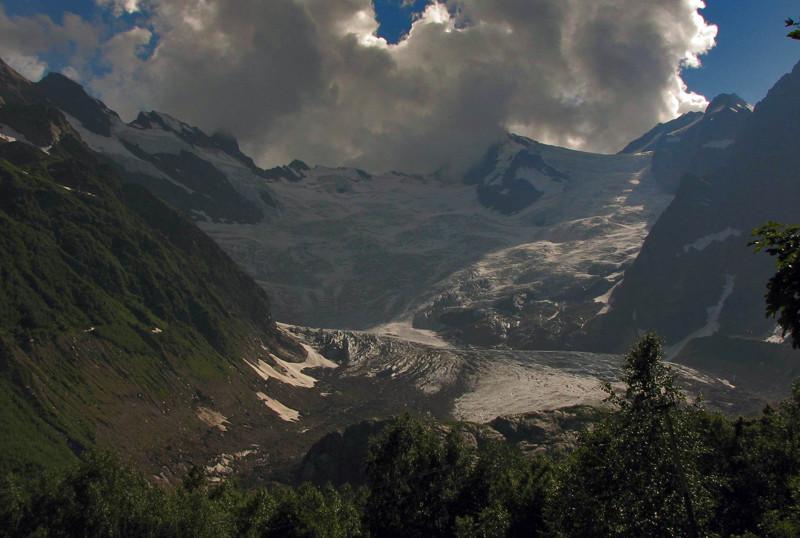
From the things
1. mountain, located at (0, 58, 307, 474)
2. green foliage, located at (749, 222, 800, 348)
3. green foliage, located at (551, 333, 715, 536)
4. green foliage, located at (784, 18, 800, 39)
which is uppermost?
green foliage, located at (784, 18, 800, 39)

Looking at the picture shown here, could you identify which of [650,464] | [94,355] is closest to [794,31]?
[650,464]

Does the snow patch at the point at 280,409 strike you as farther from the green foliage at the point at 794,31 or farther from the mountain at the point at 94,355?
the green foliage at the point at 794,31

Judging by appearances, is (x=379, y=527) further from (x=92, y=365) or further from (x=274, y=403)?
(x=274, y=403)

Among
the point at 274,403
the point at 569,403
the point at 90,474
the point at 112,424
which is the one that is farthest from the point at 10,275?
the point at 569,403

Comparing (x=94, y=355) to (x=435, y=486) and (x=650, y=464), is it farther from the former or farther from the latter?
(x=650, y=464)

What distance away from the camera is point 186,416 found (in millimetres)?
147750

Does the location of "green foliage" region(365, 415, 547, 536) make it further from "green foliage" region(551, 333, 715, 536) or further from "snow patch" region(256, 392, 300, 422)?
"snow patch" region(256, 392, 300, 422)

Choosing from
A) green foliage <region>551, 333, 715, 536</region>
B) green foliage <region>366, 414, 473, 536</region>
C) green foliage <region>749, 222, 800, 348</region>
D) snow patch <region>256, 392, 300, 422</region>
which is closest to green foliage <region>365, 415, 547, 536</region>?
green foliage <region>366, 414, 473, 536</region>

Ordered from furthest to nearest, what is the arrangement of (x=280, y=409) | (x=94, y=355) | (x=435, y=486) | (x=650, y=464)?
(x=280, y=409) → (x=94, y=355) → (x=435, y=486) → (x=650, y=464)

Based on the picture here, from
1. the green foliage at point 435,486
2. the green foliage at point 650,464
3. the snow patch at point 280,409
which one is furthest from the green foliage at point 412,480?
the snow patch at point 280,409

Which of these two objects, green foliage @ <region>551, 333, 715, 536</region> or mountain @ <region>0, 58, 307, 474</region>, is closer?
green foliage @ <region>551, 333, 715, 536</region>

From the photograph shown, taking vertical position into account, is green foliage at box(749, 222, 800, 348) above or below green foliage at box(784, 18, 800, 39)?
below

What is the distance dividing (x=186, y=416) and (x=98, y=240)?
74.1 meters

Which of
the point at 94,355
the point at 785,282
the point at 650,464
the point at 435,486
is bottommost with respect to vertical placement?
the point at 94,355
